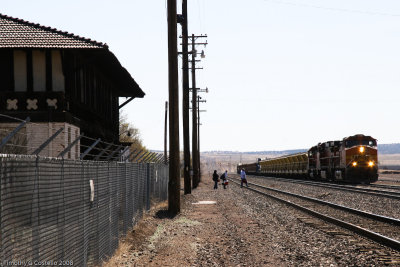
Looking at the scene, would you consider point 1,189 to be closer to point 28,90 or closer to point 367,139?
point 28,90

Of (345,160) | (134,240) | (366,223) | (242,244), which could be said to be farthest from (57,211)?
(345,160)

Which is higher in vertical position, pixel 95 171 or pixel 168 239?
pixel 95 171

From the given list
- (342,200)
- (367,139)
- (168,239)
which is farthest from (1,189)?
(367,139)

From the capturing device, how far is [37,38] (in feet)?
63.1

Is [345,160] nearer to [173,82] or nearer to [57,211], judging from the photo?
[173,82]

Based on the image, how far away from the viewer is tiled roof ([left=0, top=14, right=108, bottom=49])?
60.5ft

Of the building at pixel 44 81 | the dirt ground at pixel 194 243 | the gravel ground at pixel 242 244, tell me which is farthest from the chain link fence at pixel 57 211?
the building at pixel 44 81

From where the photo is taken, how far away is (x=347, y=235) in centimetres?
1345

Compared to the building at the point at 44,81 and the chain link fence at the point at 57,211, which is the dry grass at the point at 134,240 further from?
the building at the point at 44,81

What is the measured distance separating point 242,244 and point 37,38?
38.9 feet

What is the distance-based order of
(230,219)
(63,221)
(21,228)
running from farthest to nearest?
(230,219)
(63,221)
(21,228)

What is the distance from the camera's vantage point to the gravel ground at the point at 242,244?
33.2ft

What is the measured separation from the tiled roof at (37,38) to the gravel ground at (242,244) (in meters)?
7.05

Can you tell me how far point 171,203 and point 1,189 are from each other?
14.8 m
